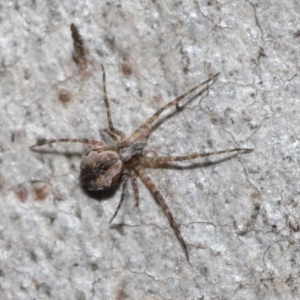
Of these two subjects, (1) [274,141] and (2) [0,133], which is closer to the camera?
(1) [274,141]

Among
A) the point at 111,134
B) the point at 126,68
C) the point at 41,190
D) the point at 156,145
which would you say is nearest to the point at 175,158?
the point at 156,145

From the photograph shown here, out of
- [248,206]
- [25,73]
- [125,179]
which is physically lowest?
[248,206]

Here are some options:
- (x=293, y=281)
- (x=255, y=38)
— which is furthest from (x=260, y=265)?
(x=255, y=38)

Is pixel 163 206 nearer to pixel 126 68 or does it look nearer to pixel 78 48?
pixel 126 68

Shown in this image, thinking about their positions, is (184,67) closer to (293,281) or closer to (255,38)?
(255,38)

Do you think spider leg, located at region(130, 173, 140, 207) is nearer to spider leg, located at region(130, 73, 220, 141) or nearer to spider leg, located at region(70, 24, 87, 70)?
spider leg, located at region(130, 73, 220, 141)

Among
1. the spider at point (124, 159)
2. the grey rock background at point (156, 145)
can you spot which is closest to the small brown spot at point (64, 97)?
the grey rock background at point (156, 145)

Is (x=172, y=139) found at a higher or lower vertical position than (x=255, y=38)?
lower
